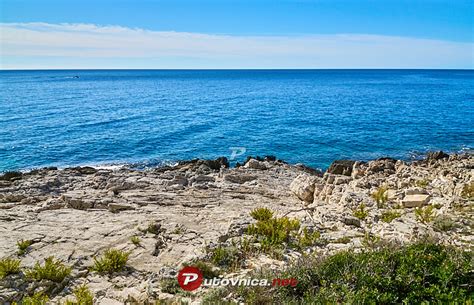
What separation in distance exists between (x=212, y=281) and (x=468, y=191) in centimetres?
1063

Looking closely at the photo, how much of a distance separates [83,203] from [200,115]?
1431 inches

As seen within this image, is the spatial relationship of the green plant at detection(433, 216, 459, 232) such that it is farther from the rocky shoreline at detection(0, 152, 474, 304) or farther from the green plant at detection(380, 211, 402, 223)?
the green plant at detection(380, 211, 402, 223)

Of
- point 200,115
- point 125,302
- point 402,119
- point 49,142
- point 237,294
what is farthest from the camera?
point 200,115

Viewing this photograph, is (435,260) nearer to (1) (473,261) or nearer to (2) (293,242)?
(1) (473,261)

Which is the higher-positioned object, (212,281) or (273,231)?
(273,231)

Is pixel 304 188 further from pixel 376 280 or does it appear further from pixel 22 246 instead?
pixel 22 246

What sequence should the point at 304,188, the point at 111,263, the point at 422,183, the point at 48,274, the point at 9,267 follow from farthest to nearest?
the point at 304,188
the point at 422,183
the point at 111,263
the point at 9,267
the point at 48,274

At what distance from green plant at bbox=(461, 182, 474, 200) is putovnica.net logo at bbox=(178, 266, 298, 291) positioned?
916 cm

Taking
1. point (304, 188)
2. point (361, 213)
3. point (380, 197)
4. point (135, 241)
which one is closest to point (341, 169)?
point (304, 188)

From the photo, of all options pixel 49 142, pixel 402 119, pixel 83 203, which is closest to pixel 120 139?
pixel 49 142

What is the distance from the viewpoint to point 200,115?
5084 cm

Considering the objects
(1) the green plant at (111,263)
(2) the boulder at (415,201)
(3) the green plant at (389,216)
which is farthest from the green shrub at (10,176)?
(2) the boulder at (415,201)

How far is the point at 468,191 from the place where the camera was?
13.0m

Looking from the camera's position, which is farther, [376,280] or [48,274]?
[48,274]
